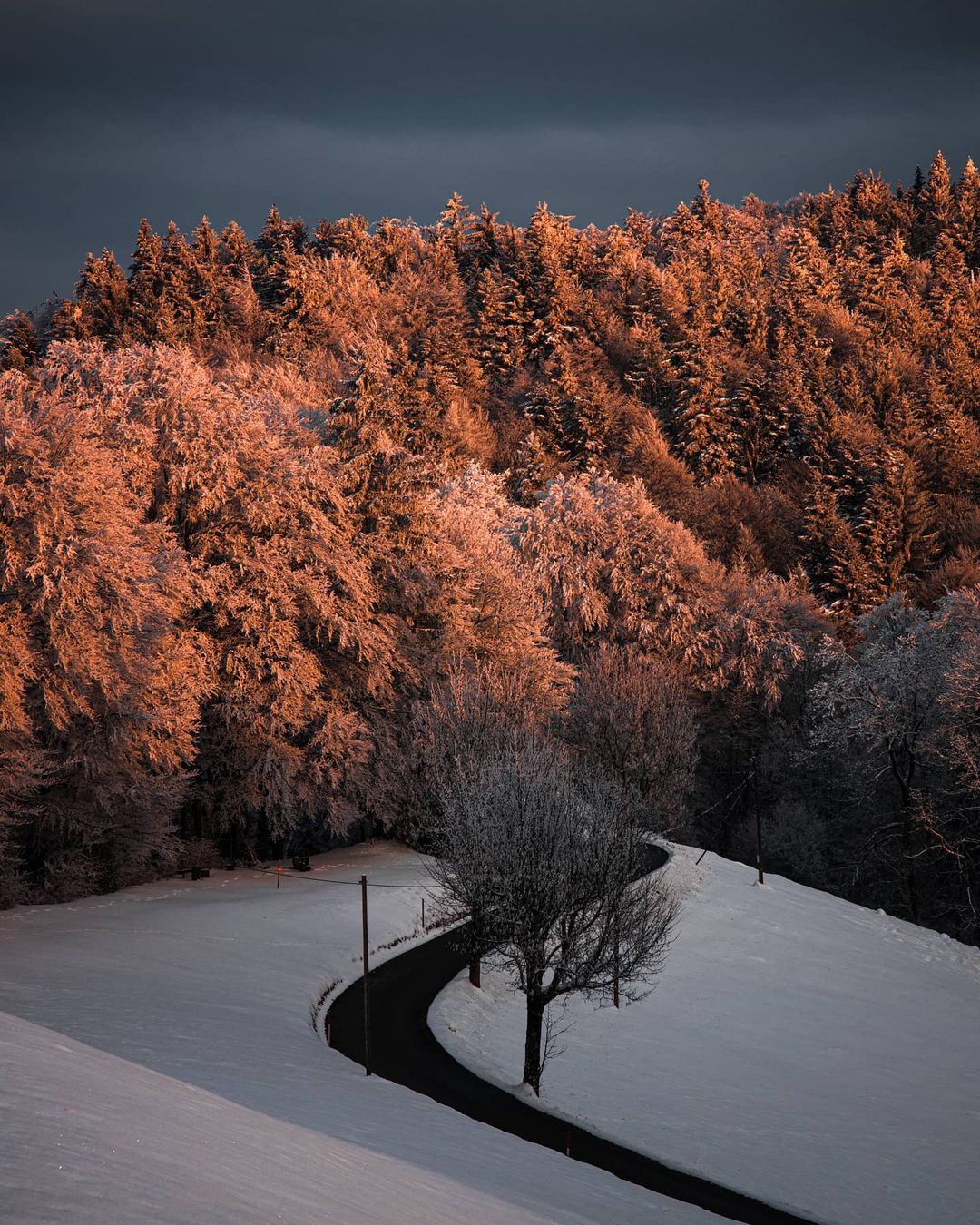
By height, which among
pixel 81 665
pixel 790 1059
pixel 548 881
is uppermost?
pixel 81 665

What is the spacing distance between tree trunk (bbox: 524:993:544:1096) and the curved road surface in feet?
2.16

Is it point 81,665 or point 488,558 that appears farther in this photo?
point 488,558

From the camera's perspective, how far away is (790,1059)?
27.4 meters

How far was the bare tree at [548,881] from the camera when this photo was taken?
23.5m

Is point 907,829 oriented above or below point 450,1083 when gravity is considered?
above

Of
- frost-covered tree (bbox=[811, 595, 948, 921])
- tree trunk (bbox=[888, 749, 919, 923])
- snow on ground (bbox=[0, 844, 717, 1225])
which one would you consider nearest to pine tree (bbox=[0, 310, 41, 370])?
snow on ground (bbox=[0, 844, 717, 1225])

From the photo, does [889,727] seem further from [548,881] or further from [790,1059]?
[548,881]

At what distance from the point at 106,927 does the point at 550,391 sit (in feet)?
208

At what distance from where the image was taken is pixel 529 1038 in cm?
2369

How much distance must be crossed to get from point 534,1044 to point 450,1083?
76.2 inches

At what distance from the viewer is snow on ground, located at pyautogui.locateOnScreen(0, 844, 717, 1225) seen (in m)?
9.63

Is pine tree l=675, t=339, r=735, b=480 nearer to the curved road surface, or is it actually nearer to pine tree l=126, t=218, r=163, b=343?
pine tree l=126, t=218, r=163, b=343

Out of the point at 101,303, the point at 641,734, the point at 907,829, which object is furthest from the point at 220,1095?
the point at 101,303

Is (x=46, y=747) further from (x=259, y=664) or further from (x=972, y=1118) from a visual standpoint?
(x=972, y=1118)
